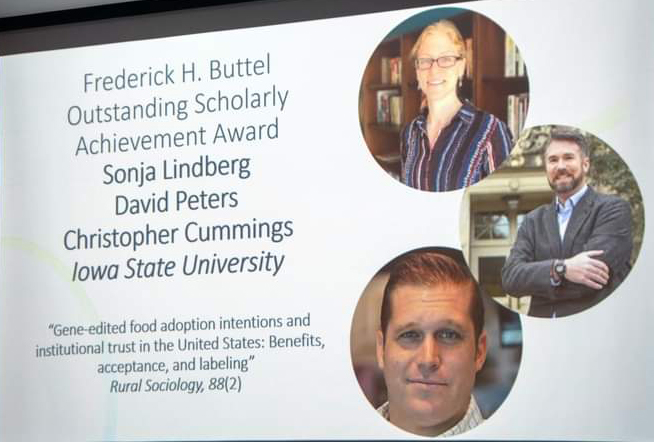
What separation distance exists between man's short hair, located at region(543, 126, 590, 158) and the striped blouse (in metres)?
0.14

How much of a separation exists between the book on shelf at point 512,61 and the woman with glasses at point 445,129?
0.14 m

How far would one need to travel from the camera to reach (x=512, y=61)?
9.87 ft

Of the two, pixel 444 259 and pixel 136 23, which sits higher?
pixel 136 23

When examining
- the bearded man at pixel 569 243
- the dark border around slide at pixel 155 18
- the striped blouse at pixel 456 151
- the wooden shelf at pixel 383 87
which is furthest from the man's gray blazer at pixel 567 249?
the dark border around slide at pixel 155 18

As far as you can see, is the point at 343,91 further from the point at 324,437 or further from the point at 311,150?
the point at 324,437

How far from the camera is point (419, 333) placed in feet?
9.82

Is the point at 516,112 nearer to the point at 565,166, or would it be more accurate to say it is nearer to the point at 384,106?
the point at 565,166

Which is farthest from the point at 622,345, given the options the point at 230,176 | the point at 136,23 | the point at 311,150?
the point at 136,23

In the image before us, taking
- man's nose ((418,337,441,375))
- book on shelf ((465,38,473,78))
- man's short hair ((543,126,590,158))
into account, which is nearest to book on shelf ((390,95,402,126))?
book on shelf ((465,38,473,78))

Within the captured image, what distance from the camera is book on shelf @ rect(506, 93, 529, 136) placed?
2.98m

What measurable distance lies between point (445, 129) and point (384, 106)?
0.21 meters

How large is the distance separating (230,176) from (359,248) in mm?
508

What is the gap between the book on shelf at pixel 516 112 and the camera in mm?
2984

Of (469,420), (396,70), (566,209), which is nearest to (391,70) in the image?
(396,70)
